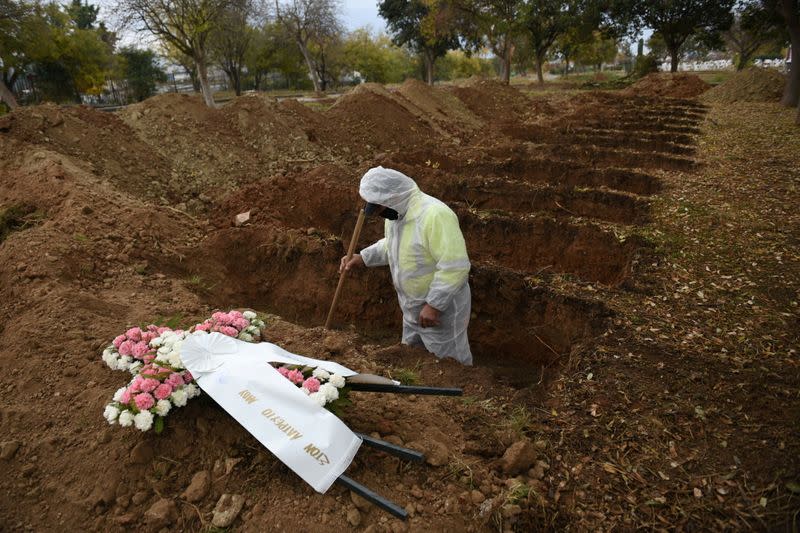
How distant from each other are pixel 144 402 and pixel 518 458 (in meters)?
2.14

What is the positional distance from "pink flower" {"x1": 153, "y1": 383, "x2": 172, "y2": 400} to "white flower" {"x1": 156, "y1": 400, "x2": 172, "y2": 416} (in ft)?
0.09

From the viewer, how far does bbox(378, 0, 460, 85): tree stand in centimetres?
3111

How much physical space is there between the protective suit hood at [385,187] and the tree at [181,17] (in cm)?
1155

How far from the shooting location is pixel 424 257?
152 inches

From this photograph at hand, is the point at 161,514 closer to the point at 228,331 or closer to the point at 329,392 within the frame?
the point at 329,392

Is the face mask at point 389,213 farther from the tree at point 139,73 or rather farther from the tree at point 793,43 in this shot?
the tree at point 139,73

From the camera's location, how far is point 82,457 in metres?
2.61

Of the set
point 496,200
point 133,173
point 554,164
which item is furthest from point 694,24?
point 133,173

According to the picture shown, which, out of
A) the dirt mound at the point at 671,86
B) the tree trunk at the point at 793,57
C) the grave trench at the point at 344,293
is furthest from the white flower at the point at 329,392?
the dirt mound at the point at 671,86

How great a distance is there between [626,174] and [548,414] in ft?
21.9

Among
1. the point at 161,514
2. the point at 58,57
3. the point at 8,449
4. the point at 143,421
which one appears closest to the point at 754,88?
the point at 143,421

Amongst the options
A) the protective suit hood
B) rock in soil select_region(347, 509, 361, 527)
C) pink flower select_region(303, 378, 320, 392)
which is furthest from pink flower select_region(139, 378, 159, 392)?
the protective suit hood

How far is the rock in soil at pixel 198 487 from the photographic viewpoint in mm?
2398

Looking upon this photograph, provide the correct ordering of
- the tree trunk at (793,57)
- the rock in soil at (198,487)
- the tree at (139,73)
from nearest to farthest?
the rock in soil at (198,487) → the tree trunk at (793,57) → the tree at (139,73)
